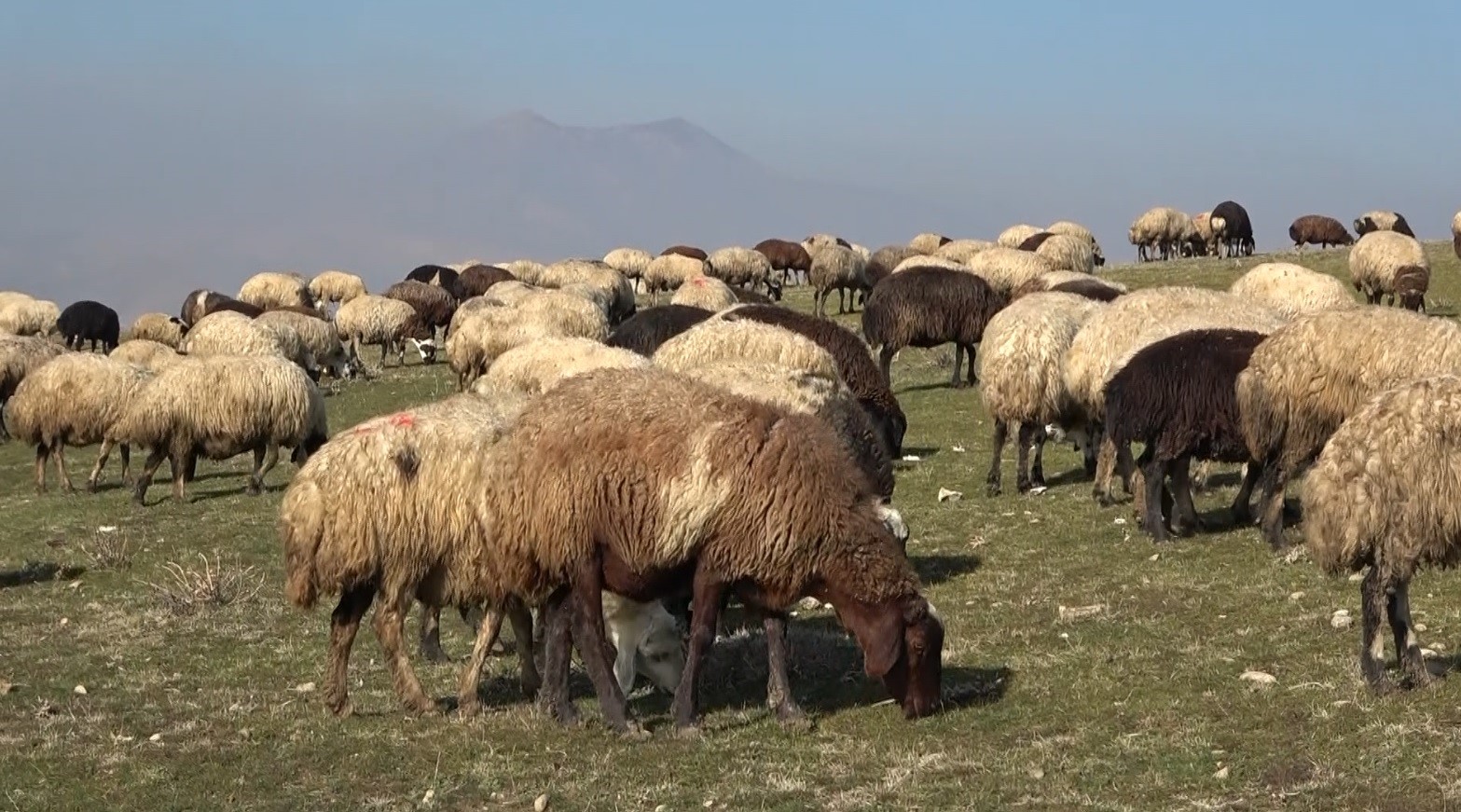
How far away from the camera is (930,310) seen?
2709 cm

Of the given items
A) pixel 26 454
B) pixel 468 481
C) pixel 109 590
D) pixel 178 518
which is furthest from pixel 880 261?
pixel 468 481

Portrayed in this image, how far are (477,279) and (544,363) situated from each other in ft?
105

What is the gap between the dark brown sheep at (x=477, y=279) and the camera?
161ft

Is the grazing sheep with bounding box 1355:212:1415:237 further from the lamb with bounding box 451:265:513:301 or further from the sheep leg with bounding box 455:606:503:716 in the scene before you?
the sheep leg with bounding box 455:606:503:716

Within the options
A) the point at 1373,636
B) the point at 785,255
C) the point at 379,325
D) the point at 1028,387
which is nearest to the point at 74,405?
the point at 1028,387

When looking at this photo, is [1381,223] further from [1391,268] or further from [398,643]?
[398,643]

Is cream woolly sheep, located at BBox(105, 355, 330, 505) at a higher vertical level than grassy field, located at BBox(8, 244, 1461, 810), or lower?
higher

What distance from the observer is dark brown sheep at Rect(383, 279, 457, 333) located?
42.1 metres

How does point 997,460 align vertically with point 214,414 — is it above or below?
below

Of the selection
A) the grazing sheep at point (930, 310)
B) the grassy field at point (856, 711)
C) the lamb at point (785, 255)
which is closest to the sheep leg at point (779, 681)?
the grassy field at point (856, 711)

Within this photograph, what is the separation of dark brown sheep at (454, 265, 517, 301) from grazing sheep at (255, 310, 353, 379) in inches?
447

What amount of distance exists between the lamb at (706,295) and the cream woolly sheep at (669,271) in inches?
559

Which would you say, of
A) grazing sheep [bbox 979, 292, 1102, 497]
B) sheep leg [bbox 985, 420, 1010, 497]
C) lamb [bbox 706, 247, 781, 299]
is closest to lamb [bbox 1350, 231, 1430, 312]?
grazing sheep [bbox 979, 292, 1102, 497]

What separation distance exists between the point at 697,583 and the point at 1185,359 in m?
7.12
